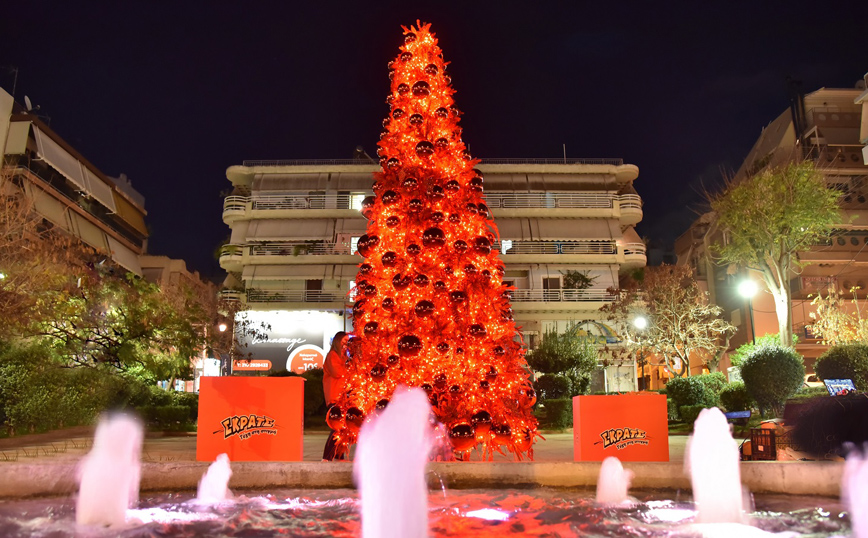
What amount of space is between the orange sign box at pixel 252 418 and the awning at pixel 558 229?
3094 cm

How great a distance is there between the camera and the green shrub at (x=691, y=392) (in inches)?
723

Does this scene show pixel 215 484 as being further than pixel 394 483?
Yes

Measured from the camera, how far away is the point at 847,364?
14.0 meters

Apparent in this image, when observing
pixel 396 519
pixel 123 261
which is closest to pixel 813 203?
pixel 396 519

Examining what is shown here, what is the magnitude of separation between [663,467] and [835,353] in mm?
11420

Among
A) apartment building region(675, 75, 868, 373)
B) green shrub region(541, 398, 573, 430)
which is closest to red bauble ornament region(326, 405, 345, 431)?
green shrub region(541, 398, 573, 430)

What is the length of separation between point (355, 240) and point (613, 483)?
106 ft

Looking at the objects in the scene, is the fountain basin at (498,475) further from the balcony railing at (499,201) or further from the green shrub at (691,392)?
the balcony railing at (499,201)

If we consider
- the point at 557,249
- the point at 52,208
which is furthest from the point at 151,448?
the point at 557,249

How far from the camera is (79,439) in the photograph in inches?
453

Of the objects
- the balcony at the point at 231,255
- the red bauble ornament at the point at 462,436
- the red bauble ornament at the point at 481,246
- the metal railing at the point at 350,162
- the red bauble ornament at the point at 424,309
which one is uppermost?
the metal railing at the point at 350,162

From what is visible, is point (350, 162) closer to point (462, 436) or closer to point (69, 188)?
point (69, 188)

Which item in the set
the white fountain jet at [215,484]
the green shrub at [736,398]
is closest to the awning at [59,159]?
the green shrub at [736,398]

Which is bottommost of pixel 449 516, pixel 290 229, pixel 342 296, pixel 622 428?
pixel 449 516
